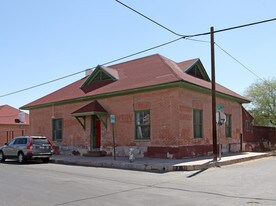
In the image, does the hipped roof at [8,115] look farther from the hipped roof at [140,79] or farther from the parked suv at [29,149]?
the parked suv at [29,149]

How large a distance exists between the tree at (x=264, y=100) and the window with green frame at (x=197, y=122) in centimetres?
1882

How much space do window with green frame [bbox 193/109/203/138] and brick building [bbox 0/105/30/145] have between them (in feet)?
88.4

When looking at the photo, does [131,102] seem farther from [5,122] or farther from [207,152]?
[5,122]

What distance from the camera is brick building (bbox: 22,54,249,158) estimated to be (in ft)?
67.3

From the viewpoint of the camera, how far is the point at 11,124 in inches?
1681

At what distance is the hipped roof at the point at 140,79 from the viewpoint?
835 inches

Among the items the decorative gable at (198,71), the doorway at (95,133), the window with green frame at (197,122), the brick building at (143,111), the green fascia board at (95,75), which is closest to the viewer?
the brick building at (143,111)

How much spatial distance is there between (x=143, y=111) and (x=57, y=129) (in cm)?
950

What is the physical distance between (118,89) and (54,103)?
302 inches

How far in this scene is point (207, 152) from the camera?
76.0ft

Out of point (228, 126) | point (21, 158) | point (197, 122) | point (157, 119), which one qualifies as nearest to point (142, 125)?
point (157, 119)

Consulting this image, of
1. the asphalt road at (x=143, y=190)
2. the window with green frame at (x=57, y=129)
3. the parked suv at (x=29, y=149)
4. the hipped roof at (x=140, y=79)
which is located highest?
the hipped roof at (x=140, y=79)

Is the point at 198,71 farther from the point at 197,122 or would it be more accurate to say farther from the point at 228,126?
the point at 228,126

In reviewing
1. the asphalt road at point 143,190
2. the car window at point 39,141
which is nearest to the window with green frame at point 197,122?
the asphalt road at point 143,190
